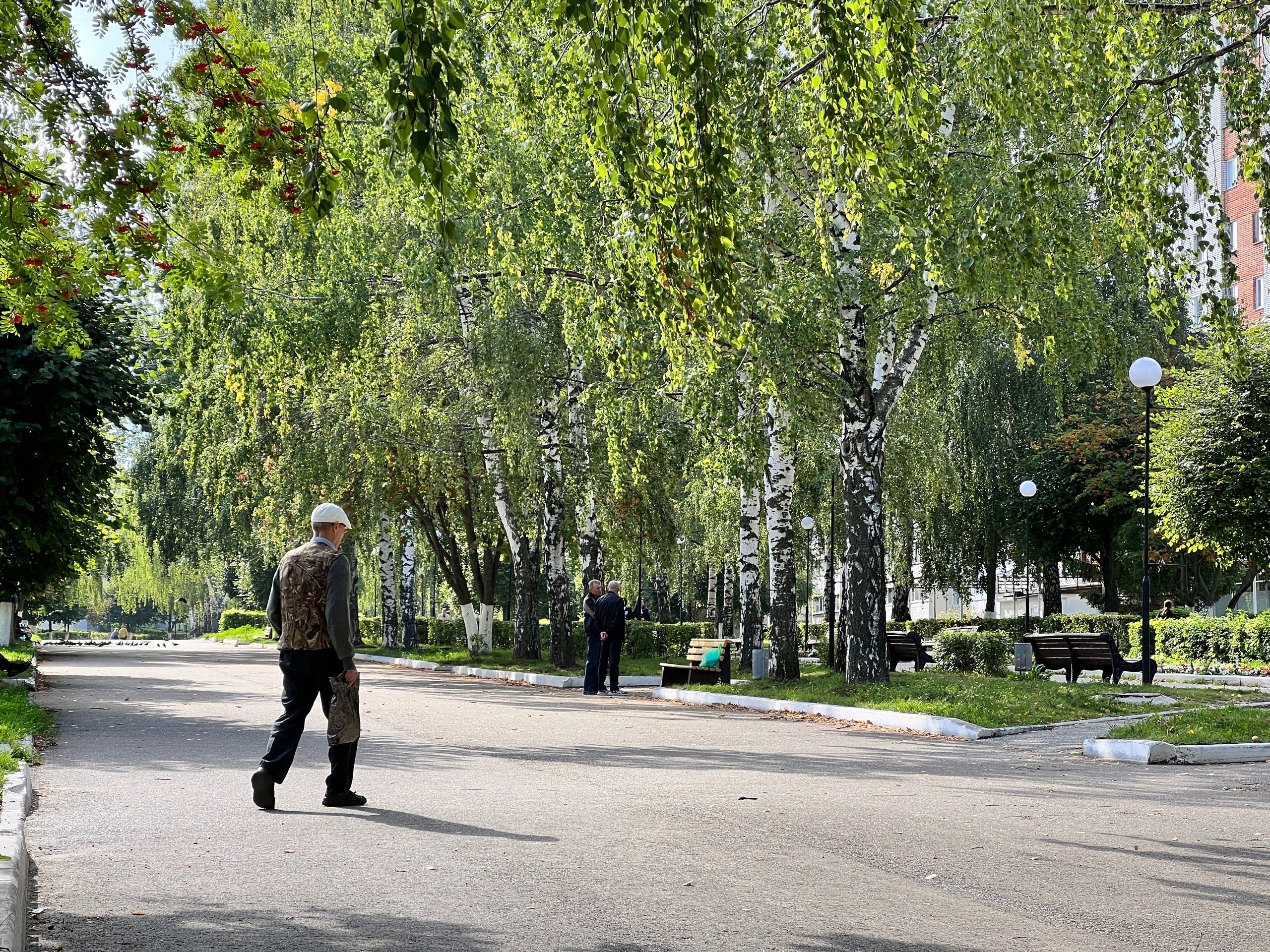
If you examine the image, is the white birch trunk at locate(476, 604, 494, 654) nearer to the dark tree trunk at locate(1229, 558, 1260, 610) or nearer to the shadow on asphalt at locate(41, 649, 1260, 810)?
the shadow on asphalt at locate(41, 649, 1260, 810)

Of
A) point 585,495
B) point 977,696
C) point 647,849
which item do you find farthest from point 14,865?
point 585,495

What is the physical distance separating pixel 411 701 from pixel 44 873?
46.9 feet

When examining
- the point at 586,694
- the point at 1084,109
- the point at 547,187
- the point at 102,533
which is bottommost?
the point at 586,694

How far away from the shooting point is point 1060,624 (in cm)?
4044

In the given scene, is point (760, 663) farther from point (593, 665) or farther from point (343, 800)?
point (343, 800)

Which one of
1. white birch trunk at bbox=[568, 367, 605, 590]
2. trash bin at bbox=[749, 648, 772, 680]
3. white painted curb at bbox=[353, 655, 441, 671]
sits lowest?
white painted curb at bbox=[353, 655, 441, 671]

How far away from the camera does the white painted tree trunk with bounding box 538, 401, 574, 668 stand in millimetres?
29016

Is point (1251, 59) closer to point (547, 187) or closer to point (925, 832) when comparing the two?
point (925, 832)

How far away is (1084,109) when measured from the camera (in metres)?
10.9

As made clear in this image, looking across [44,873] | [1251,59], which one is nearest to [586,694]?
[1251,59]

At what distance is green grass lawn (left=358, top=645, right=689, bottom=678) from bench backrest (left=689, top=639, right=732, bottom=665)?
10.7ft

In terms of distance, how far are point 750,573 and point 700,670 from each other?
2.73m

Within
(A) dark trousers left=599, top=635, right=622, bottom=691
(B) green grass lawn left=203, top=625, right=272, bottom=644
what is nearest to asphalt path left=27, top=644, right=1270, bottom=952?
(A) dark trousers left=599, top=635, right=622, bottom=691

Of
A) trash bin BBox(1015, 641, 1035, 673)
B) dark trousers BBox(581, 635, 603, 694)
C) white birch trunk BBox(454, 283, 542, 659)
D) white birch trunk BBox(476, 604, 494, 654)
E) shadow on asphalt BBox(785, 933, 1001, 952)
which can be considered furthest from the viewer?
white birch trunk BBox(476, 604, 494, 654)
